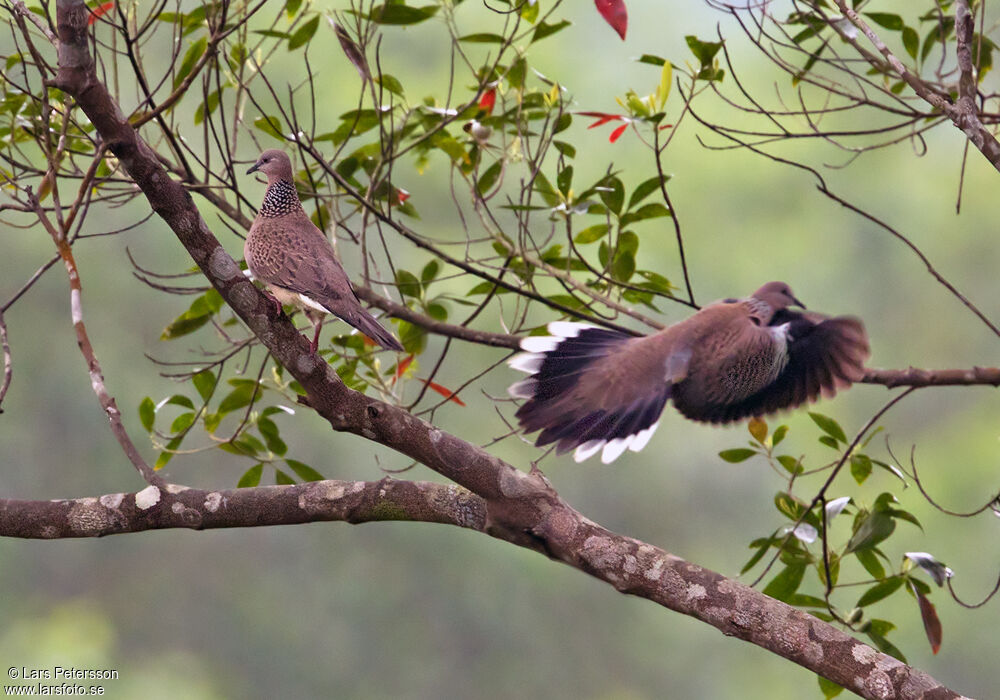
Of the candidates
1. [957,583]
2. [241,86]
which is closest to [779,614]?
[241,86]

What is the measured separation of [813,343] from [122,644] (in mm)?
6238

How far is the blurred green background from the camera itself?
659 centimetres

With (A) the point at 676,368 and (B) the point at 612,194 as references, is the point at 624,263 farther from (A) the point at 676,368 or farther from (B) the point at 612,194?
(A) the point at 676,368

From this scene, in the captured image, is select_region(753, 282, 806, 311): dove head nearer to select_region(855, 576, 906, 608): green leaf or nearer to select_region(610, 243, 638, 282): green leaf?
select_region(610, 243, 638, 282): green leaf

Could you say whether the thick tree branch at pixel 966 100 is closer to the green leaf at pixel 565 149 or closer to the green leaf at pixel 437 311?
the green leaf at pixel 565 149

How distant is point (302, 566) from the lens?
7.31 meters

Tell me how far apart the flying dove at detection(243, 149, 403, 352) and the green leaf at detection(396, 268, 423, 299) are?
152mm

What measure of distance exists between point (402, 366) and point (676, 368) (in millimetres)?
664

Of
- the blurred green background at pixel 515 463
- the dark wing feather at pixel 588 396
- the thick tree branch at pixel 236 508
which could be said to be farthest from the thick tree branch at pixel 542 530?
the blurred green background at pixel 515 463

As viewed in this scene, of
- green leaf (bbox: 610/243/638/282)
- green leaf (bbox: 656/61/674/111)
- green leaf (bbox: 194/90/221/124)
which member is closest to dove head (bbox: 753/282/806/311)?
green leaf (bbox: 610/243/638/282)

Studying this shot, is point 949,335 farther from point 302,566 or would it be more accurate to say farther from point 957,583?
point 302,566

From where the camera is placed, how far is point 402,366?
219cm

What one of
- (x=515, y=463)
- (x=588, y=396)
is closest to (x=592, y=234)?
(x=588, y=396)

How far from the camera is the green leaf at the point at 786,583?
6.28 ft
